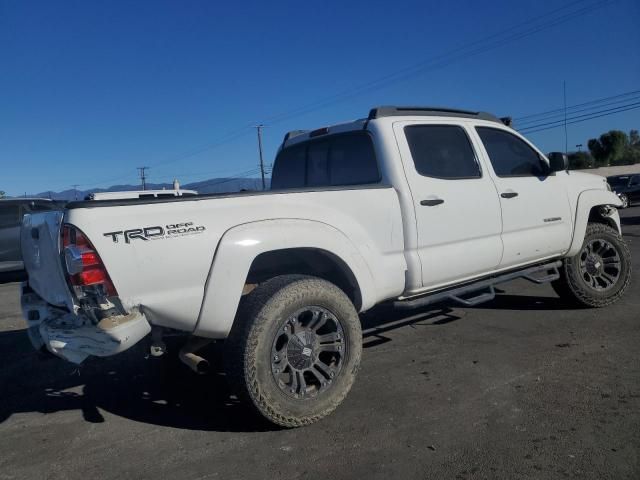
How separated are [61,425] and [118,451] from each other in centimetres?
72

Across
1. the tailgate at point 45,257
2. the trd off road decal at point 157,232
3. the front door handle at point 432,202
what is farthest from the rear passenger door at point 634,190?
the tailgate at point 45,257

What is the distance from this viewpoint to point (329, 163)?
14.9 ft

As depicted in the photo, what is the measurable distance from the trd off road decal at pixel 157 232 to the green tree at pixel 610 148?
229ft

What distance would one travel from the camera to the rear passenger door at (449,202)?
3887 mm

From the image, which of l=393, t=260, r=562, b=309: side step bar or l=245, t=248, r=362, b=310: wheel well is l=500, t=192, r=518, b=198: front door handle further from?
l=245, t=248, r=362, b=310: wheel well

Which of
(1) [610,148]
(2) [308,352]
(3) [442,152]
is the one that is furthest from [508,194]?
(1) [610,148]

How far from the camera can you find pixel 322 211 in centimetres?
334

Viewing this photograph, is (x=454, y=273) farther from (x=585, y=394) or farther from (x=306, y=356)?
(x=306, y=356)

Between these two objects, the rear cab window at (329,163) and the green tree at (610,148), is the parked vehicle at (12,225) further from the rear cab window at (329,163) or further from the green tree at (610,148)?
the green tree at (610,148)

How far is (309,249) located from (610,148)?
69422 millimetres

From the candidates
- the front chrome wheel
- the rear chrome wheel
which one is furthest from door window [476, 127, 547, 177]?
the rear chrome wheel

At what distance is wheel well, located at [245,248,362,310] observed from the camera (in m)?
3.39

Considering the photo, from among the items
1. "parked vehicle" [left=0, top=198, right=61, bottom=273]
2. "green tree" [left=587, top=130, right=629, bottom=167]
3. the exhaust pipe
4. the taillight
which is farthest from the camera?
"green tree" [left=587, top=130, right=629, bottom=167]

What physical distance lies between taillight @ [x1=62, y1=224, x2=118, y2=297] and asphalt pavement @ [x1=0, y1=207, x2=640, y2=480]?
105 cm
